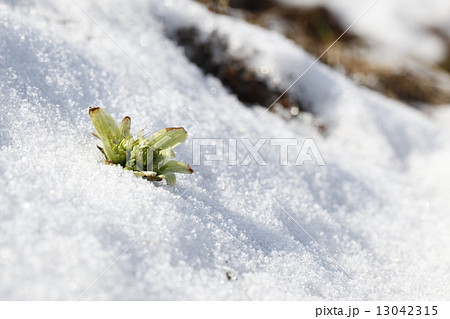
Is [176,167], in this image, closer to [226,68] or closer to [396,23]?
[226,68]

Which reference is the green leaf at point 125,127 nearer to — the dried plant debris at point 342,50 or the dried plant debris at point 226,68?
the dried plant debris at point 226,68

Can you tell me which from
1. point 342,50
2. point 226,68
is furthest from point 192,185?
point 342,50

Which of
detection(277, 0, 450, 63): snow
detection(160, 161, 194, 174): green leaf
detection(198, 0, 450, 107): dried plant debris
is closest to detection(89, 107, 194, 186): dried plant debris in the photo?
detection(160, 161, 194, 174): green leaf

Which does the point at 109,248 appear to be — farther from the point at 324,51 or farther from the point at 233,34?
the point at 324,51

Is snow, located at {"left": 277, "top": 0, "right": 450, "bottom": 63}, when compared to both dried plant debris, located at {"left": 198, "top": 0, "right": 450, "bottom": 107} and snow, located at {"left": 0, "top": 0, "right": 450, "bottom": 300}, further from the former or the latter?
snow, located at {"left": 0, "top": 0, "right": 450, "bottom": 300}

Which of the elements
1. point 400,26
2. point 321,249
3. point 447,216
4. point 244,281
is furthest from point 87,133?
point 400,26

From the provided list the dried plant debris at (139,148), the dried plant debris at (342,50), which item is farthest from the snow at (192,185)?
the dried plant debris at (342,50)
